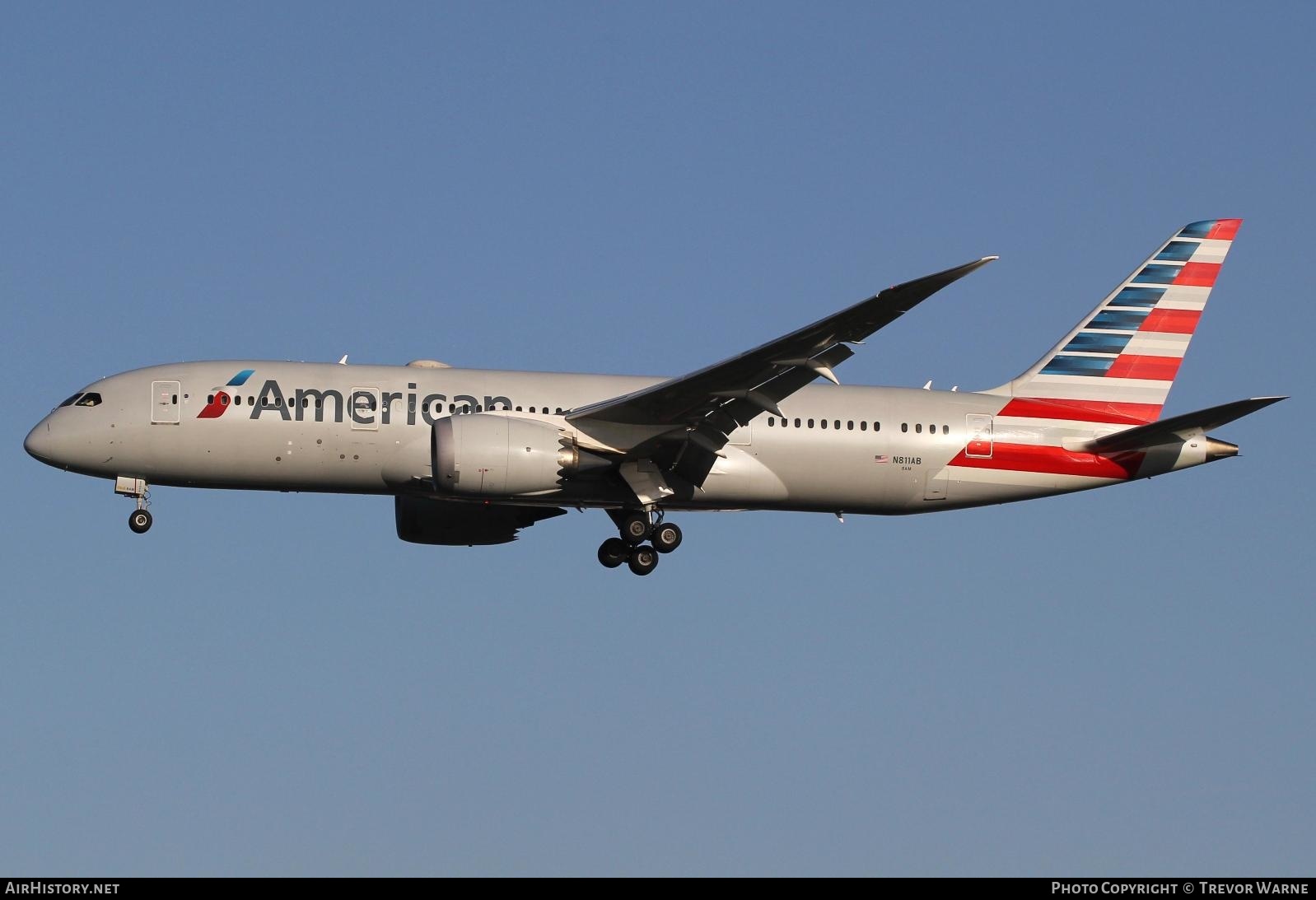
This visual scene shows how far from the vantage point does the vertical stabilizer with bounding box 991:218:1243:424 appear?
42.3m

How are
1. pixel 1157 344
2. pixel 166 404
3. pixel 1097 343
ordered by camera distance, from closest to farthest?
pixel 166 404, pixel 1097 343, pixel 1157 344

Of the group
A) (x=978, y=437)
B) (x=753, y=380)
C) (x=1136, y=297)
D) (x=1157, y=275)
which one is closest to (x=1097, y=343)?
(x=1136, y=297)

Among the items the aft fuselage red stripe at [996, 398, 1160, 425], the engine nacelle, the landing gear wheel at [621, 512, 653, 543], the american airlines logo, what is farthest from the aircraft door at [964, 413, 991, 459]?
the american airlines logo

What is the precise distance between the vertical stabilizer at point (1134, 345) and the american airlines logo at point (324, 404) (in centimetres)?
1313

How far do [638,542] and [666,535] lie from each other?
25.1 inches

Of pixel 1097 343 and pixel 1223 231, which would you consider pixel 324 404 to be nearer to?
pixel 1097 343

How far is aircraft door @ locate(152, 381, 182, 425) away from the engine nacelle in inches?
213

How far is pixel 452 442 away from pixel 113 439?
7.31m

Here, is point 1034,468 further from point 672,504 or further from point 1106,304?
point 672,504

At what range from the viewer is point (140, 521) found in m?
39.3
